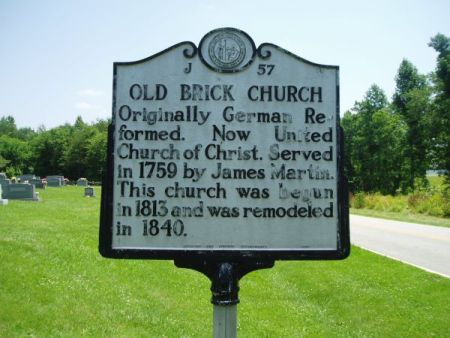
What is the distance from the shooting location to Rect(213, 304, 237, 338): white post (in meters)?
3.29

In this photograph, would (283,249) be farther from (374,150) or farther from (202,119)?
(374,150)

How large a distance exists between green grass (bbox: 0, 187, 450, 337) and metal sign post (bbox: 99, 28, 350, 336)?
9.51 ft

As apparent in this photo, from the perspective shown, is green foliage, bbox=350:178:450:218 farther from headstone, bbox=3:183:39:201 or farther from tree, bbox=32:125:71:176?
tree, bbox=32:125:71:176

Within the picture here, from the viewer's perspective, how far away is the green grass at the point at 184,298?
6027 millimetres

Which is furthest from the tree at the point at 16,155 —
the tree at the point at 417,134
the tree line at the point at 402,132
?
the tree at the point at 417,134

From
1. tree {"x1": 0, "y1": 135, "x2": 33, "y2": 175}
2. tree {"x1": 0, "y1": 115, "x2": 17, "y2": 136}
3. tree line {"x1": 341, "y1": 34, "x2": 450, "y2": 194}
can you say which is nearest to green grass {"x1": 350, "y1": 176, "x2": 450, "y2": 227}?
tree line {"x1": 341, "y1": 34, "x2": 450, "y2": 194}

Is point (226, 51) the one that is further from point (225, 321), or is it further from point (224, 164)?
point (225, 321)

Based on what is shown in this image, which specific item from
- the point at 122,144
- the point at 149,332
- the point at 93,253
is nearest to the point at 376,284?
the point at 149,332

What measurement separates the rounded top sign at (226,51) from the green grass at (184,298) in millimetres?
3711

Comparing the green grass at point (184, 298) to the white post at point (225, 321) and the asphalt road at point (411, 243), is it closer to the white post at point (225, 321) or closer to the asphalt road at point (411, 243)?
the asphalt road at point (411, 243)

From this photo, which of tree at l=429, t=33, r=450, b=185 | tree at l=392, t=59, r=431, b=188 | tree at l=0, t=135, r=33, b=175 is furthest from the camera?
A: tree at l=0, t=135, r=33, b=175

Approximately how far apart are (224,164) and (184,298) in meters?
4.71

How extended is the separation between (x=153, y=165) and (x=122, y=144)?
0.88 ft

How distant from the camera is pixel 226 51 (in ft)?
11.0
